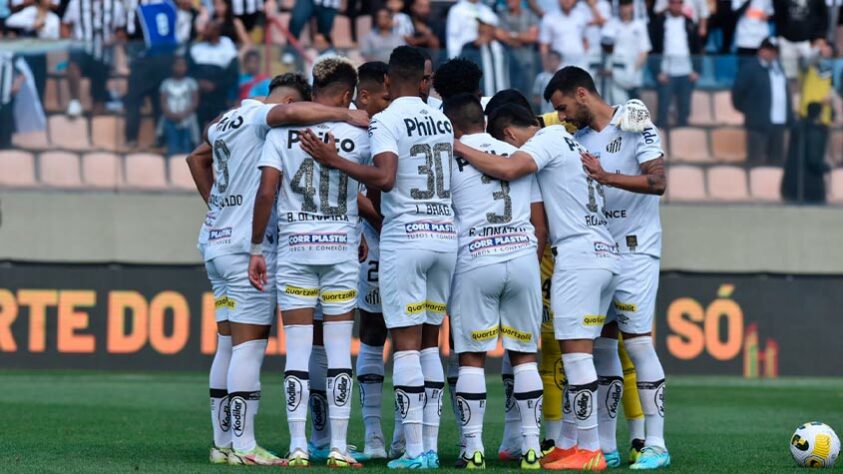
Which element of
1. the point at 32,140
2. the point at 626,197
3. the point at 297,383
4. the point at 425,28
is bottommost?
the point at 297,383

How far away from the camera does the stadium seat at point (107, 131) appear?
18.2 meters

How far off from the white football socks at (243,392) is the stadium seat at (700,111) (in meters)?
10.6

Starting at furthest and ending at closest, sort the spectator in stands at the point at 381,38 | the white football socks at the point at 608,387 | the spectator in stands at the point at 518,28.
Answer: the spectator in stands at the point at 518,28
the spectator in stands at the point at 381,38
the white football socks at the point at 608,387

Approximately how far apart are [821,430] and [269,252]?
3557 mm

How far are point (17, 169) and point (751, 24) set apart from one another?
31.4 ft

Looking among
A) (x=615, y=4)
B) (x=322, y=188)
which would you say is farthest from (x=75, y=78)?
(x=322, y=188)

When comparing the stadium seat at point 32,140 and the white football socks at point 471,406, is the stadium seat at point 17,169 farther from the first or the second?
the white football socks at point 471,406

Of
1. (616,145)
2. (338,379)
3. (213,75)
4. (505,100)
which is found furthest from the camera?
(213,75)

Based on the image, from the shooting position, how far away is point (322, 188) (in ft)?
29.6

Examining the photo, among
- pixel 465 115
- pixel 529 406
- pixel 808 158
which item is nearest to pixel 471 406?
pixel 529 406

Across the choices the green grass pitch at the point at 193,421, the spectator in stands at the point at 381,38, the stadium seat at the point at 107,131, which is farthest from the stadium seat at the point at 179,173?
the spectator in stands at the point at 381,38

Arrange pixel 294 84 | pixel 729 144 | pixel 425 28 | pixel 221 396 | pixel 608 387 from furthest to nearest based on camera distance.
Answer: pixel 425 28
pixel 729 144
pixel 608 387
pixel 294 84
pixel 221 396

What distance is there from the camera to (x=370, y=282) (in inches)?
391

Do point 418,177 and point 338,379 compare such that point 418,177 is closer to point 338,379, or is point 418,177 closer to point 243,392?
point 338,379
